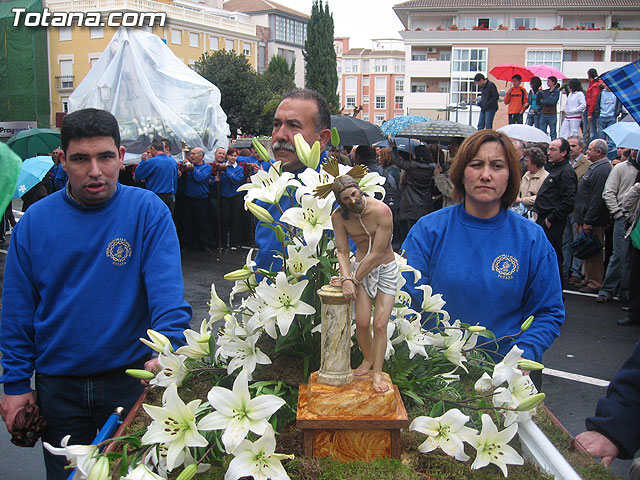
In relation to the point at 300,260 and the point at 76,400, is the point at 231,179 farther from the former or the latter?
the point at 300,260

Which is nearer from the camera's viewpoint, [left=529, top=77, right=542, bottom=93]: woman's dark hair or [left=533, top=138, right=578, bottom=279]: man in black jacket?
[left=533, top=138, right=578, bottom=279]: man in black jacket

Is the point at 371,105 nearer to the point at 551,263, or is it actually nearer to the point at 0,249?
the point at 0,249

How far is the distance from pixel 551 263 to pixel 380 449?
1493 mm

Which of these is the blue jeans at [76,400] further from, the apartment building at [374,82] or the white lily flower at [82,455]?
the apartment building at [374,82]

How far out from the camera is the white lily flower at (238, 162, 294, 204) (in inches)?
64.4

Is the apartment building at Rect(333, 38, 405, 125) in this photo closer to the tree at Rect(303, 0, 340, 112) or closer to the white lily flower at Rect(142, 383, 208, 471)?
the tree at Rect(303, 0, 340, 112)

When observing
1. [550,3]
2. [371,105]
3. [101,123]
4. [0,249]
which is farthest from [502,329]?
[371,105]

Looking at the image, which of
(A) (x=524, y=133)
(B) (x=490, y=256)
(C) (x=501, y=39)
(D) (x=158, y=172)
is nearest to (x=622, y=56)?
(C) (x=501, y=39)

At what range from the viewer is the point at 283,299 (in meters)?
1.58

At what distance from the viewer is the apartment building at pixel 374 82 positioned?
3797 inches

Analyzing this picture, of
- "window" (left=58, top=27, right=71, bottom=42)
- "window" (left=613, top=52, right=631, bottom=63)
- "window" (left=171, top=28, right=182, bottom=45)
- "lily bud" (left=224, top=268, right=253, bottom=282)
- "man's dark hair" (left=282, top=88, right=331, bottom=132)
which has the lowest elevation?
"lily bud" (left=224, top=268, right=253, bottom=282)

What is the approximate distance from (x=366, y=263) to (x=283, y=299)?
0.83 feet

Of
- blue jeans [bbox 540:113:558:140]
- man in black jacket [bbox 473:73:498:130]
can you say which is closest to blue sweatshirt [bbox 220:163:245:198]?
man in black jacket [bbox 473:73:498:130]

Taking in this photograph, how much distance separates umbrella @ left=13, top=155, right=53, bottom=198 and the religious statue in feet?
27.4
